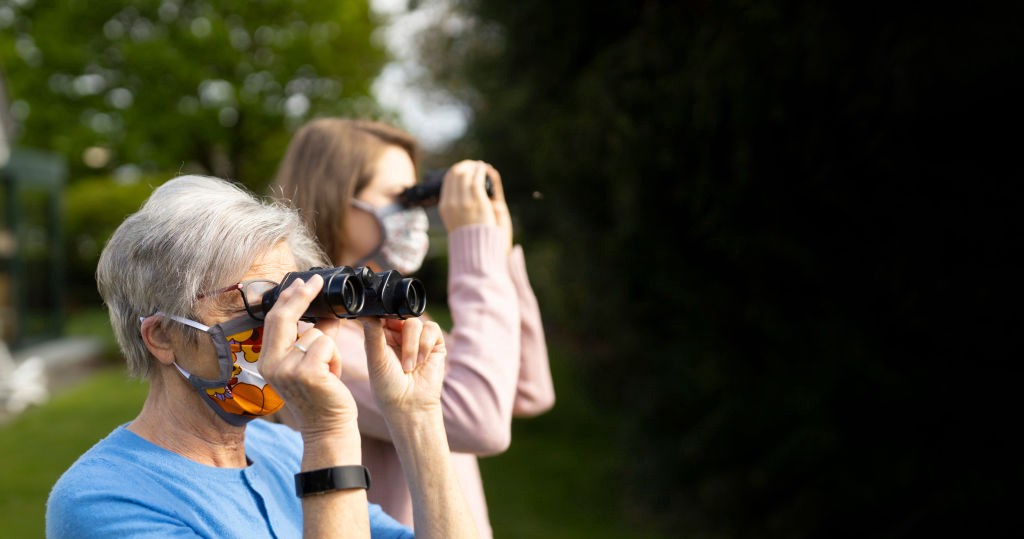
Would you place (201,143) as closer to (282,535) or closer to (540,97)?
(540,97)

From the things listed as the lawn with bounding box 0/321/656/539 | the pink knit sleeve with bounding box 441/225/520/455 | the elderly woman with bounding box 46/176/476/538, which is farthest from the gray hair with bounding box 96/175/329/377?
the lawn with bounding box 0/321/656/539

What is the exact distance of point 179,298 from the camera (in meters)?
1.75

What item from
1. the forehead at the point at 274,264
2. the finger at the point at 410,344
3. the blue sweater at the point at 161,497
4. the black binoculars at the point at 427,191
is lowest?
the blue sweater at the point at 161,497

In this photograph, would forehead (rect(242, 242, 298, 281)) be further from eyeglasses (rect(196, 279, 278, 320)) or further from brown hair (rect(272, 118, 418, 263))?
brown hair (rect(272, 118, 418, 263))

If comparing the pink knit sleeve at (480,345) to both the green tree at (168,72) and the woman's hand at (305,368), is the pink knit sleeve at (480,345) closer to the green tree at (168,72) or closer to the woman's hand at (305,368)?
the woman's hand at (305,368)

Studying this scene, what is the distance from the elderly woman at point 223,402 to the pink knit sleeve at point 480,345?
311 mm

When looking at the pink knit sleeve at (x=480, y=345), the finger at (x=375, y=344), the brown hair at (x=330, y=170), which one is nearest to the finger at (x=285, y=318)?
the finger at (x=375, y=344)

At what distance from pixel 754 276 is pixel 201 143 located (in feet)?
53.8

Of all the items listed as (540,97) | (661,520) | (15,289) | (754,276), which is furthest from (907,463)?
(15,289)

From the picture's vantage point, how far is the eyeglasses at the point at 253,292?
5.64 feet

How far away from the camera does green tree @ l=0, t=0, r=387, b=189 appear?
17.7 metres

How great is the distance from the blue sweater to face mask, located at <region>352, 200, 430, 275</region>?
2.57 feet

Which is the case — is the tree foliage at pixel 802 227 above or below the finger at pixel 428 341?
above

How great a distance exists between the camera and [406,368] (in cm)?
188
